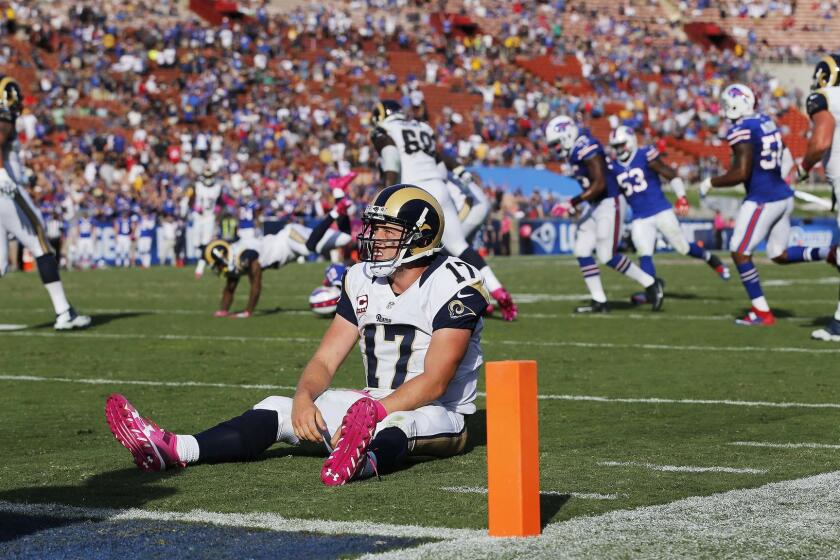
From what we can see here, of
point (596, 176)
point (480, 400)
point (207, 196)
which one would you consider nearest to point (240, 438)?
point (480, 400)

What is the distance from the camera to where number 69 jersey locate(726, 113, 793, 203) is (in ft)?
40.1

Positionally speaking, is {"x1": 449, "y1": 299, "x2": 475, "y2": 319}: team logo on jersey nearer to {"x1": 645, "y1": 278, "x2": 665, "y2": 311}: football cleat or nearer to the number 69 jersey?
the number 69 jersey

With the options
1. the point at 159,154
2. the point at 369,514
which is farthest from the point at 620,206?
the point at 159,154

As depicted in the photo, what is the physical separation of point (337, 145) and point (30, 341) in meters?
24.9

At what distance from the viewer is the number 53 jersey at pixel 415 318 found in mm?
5512

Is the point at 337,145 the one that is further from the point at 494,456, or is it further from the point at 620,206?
the point at 494,456

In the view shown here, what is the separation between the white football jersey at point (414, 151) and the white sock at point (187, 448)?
7.89 m

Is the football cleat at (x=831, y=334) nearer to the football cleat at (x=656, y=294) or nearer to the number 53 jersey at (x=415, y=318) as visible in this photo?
the football cleat at (x=656, y=294)

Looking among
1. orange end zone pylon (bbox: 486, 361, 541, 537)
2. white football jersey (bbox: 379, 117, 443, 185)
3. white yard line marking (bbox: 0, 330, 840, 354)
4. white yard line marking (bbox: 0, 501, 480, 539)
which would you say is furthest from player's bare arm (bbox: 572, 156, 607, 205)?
orange end zone pylon (bbox: 486, 361, 541, 537)

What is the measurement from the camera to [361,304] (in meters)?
5.76

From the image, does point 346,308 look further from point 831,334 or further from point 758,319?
point 758,319

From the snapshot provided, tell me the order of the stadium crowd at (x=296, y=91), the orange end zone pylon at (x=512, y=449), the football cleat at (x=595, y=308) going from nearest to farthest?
1. the orange end zone pylon at (x=512, y=449)
2. the football cleat at (x=595, y=308)
3. the stadium crowd at (x=296, y=91)

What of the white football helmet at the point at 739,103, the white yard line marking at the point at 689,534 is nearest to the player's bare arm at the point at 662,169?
the white football helmet at the point at 739,103

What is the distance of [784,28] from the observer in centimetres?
5544
